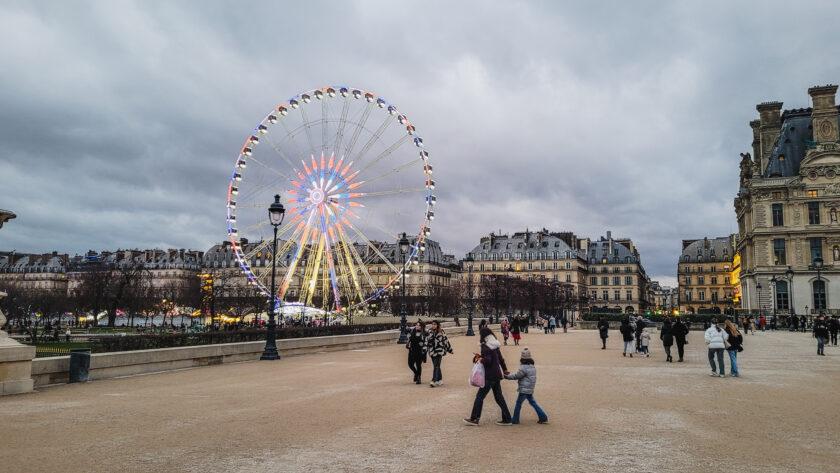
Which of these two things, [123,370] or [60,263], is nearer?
[123,370]

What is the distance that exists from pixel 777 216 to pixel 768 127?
12.0m

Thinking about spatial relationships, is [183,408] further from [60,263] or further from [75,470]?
[60,263]

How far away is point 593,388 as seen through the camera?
14.2 m

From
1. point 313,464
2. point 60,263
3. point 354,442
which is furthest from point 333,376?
point 60,263

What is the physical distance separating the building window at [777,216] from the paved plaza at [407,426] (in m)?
53.2

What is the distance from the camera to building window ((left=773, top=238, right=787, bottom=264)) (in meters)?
61.9

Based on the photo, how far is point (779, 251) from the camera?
204 ft

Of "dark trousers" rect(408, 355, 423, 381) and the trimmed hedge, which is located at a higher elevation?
the trimmed hedge

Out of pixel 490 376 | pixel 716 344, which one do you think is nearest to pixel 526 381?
pixel 490 376

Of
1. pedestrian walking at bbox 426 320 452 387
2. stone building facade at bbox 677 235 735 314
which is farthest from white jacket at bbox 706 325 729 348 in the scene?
stone building facade at bbox 677 235 735 314

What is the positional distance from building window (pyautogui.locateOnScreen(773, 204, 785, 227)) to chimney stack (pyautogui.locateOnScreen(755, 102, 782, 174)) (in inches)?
249

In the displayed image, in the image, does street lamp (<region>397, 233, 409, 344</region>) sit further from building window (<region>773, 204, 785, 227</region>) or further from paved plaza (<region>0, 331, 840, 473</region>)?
building window (<region>773, 204, 785, 227</region>)

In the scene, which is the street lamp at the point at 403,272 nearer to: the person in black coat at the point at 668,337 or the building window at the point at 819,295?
the person in black coat at the point at 668,337

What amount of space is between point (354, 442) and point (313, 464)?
4.04 feet
